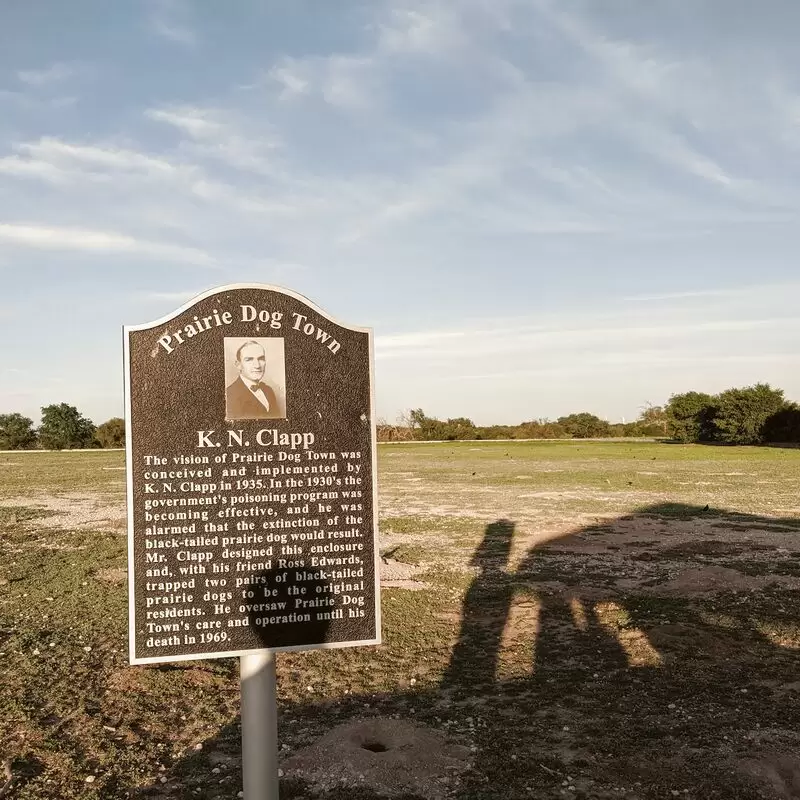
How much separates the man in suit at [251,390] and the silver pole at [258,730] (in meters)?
1.44

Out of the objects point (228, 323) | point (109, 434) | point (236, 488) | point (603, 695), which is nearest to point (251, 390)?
point (228, 323)

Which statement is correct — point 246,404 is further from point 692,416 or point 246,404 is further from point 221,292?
point 692,416

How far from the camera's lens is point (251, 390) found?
14.8 feet

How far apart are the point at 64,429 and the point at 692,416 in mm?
62888

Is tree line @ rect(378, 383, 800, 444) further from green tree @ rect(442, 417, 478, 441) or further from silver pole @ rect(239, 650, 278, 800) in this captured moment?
silver pole @ rect(239, 650, 278, 800)

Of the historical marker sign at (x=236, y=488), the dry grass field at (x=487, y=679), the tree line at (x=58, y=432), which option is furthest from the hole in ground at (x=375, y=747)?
the tree line at (x=58, y=432)

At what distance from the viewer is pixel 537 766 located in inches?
221

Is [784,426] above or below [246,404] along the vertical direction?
below

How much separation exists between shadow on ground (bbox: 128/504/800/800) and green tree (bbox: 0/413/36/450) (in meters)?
78.1

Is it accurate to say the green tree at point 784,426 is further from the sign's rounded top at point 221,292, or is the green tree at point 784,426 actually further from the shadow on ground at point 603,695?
the sign's rounded top at point 221,292

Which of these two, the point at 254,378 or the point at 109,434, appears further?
the point at 109,434

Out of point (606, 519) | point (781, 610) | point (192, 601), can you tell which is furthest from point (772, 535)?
point (192, 601)

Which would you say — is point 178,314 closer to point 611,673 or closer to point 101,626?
point 611,673

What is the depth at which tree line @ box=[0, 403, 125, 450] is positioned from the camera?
77625mm
